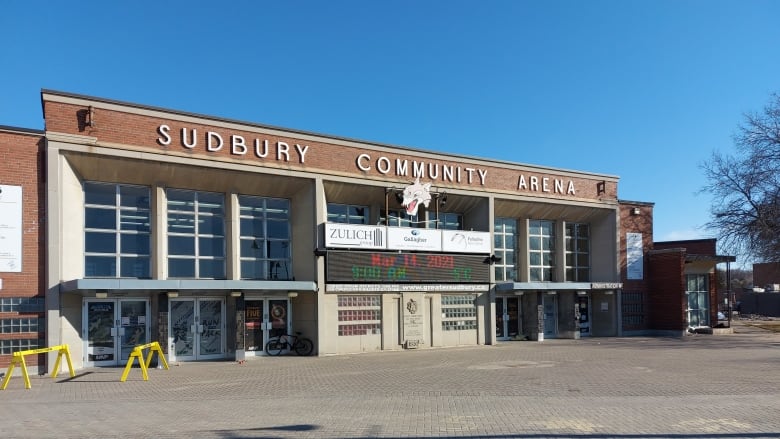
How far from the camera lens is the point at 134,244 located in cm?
2058

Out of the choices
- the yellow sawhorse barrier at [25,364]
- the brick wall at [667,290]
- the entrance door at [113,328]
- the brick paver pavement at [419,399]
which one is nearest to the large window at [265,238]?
the entrance door at [113,328]

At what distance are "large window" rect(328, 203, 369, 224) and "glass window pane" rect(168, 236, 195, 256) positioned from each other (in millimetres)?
4985

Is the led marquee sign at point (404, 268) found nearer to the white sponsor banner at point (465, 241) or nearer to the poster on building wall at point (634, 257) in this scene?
the white sponsor banner at point (465, 241)

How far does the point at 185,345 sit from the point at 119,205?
483 cm

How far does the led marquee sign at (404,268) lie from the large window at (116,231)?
6.00 metres

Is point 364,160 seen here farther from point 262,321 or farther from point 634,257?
point 634,257

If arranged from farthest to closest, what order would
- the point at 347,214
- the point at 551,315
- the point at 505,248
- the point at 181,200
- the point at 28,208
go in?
the point at 551,315 < the point at 505,248 < the point at 347,214 < the point at 181,200 < the point at 28,208

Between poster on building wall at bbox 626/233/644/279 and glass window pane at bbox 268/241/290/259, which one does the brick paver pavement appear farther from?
poster on building wall at bbox 626/233/644/279

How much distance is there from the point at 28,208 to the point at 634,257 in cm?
2566

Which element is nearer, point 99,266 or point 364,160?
point 99,266

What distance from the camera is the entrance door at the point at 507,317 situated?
2875 cm

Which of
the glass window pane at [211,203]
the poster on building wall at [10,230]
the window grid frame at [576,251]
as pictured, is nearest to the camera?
the poster on building wall at [10,230]

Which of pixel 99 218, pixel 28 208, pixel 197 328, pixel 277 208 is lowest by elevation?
pixel 197 328

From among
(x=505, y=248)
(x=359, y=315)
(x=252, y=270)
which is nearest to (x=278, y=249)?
(x=252, y=270)
